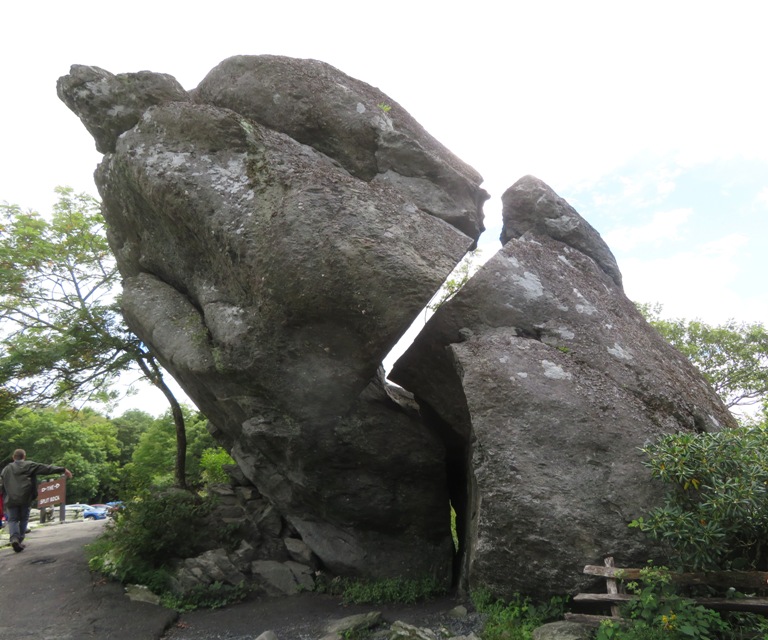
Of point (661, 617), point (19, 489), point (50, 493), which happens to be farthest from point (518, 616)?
point (50, 493)

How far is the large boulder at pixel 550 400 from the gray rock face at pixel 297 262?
1.07 m

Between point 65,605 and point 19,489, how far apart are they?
3.27m

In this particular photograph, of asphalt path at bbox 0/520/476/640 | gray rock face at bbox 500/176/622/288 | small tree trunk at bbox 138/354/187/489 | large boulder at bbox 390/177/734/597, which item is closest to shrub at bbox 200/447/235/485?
small tree trunk at bbox 138/354/187/489

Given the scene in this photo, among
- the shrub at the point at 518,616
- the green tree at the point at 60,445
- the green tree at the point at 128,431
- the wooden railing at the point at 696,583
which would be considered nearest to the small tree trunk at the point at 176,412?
the shrub at the point at 518,616

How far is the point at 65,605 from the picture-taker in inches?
384

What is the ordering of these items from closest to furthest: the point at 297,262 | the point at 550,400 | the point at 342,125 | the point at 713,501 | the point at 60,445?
the point at 713,501
the point at 550,400
the point at 297,262
the point at 342,125
the point at 60,445

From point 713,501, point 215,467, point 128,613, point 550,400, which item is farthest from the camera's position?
point 215,467

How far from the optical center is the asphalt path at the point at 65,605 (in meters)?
8.79

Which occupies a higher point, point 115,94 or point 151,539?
point 115,94

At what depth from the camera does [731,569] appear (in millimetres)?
6496

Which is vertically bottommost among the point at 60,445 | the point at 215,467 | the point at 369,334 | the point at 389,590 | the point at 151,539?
the point at 389,590

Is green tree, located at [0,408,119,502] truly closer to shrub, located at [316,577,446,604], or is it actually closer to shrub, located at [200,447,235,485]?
shrub, located at [200,447,235,485]

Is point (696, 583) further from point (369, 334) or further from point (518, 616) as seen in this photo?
point (369, 334)

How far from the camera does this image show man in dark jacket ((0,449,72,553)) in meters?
11.8
